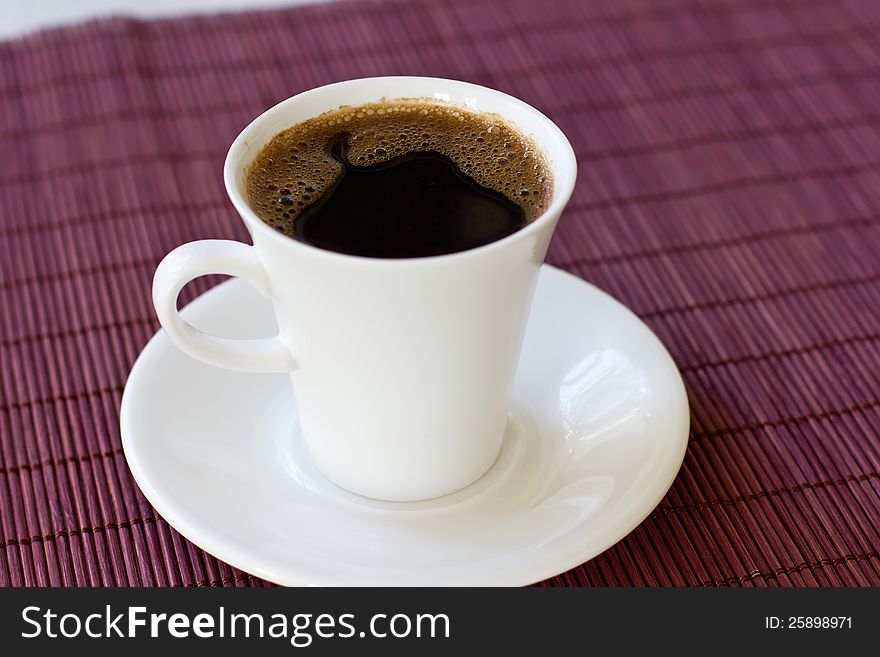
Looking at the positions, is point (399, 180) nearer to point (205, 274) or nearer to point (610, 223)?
point (205, 274)

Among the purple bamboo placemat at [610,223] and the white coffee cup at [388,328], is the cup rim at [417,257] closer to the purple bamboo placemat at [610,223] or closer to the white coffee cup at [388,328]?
the white coffee cup at [388,328]

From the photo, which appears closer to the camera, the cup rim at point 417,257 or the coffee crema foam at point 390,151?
the cup rim at point 417,257

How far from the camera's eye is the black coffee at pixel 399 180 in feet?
2.30

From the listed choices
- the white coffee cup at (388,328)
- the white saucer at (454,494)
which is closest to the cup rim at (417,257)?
the white coffee cup at (388,328)

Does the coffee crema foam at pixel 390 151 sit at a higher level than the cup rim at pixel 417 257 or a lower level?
lower

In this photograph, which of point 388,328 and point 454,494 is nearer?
point 388,328

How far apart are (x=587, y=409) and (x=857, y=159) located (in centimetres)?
60

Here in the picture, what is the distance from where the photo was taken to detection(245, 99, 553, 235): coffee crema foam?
738 mm

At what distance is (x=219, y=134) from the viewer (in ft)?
4.10

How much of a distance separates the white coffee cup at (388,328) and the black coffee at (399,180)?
1 centimetres

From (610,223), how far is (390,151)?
428 mm

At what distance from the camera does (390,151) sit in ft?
2.56

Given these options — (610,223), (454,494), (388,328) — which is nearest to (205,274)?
(388,328)

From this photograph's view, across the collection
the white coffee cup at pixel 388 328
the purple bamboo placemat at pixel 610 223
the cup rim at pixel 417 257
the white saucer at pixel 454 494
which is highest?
the cup rim at pixel 417 257
